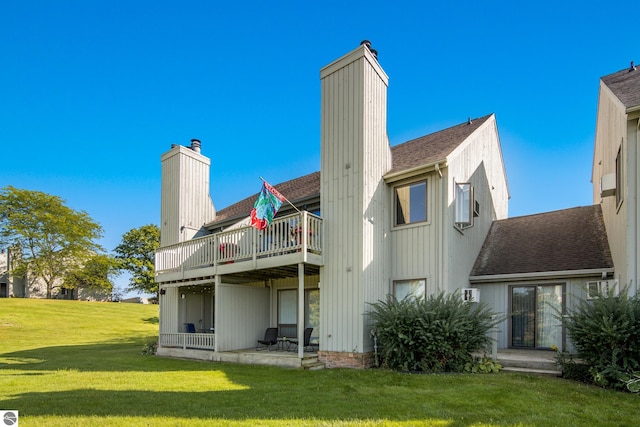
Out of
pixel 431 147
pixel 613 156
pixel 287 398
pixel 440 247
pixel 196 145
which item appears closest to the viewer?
pixel 287 398

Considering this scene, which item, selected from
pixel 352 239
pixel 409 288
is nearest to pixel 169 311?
pixel 352 239

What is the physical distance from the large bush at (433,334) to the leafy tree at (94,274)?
3635cm

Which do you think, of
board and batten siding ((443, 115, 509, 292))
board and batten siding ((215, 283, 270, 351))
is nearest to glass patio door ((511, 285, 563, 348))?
board and batten siding ((443, 115, 509, 292))

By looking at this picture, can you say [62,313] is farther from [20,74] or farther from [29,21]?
[29,21]

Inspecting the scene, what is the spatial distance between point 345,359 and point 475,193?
6.65 m

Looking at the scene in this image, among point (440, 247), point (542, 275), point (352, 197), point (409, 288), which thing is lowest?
point (409, 288)

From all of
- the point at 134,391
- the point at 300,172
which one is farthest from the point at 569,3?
the point at 134,391

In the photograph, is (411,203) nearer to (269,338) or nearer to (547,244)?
(547,244)

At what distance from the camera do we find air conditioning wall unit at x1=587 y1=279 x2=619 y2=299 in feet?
25.6

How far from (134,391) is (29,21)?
1272cm

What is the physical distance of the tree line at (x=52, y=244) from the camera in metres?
35.3

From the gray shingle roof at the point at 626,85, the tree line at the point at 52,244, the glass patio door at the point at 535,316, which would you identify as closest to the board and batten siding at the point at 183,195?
the glass patio door at the point at 535,316

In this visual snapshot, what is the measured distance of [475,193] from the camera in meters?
12.6

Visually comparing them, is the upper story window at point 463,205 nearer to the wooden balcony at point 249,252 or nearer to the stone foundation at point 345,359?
the wooden balcony at point 249,252
